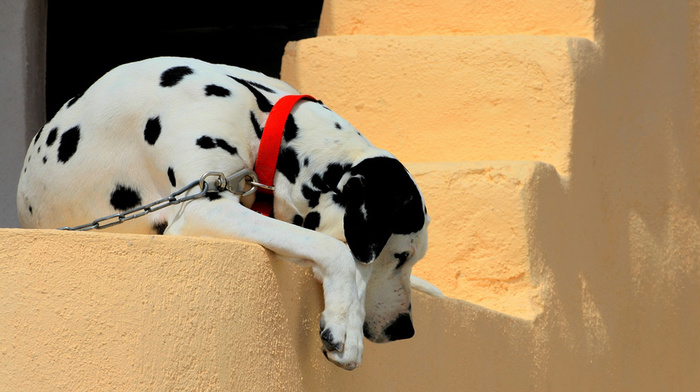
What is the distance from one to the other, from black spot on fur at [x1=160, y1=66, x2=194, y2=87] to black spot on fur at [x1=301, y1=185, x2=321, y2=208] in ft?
1.95

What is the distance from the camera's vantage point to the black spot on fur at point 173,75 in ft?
10.6

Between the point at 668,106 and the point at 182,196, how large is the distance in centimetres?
379

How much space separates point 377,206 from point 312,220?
305 millimetres

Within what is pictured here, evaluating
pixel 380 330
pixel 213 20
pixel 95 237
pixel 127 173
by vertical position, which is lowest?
pixel 213 20

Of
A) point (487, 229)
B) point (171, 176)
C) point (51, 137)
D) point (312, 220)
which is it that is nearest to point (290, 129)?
point (312, 220)

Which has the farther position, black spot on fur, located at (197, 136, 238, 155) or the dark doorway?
the dark doorway

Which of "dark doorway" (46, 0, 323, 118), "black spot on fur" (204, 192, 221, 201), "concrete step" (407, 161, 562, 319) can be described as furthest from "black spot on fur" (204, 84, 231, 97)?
"dark doorway" (46, 0, 323, 118)

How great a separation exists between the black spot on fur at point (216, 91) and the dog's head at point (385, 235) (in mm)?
516

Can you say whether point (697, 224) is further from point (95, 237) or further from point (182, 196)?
point (95, 237)

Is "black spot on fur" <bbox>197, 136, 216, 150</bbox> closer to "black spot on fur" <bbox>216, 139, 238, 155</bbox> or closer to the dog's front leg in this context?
"black spot on fur" <bbox>216, 139, 238, 155</bbox>

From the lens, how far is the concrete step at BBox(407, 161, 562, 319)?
4.47 m

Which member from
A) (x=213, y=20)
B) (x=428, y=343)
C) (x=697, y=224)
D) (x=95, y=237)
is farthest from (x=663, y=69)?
(x=213, y=20)

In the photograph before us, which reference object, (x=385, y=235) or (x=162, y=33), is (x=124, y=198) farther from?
(x=162, y=33)

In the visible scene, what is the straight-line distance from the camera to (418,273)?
4.71 m
